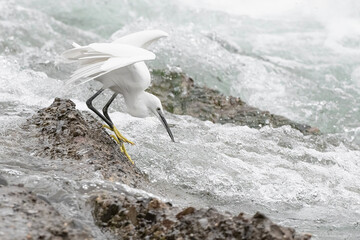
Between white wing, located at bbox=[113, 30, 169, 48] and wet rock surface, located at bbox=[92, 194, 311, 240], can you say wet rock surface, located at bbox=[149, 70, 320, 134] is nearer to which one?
white wing, located at bbox=[113, 30, 169, 48]

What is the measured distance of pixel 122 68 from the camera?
4.14 meters

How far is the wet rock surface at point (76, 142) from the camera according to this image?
10.5 ft

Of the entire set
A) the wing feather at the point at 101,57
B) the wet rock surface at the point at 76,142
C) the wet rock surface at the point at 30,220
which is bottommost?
the wet rock surface at the point at 76,142

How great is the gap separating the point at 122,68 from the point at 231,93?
12.3 ft

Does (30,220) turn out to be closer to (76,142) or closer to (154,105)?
(76,142)

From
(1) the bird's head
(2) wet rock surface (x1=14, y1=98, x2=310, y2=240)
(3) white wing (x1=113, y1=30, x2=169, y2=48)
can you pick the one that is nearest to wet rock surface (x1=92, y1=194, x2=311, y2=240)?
(2) wet rock surface (x1=14, y1=98, x2=310, y2=240)

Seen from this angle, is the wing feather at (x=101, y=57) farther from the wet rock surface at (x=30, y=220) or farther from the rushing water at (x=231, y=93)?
the wet rock surface at (x=30, y=220)

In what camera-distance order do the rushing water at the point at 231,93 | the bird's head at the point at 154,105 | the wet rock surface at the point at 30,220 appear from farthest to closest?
the bird's head at the point at 154,105 < the rushing water at the point at 231,93 < the wet rock surface at the point at 30,220

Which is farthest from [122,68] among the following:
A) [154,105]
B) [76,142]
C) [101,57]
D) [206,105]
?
[206,105]

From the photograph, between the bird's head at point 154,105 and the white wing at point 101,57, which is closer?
the white wing at point 101,57

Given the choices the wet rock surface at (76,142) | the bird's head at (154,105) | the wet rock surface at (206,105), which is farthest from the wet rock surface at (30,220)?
the wet rock surface at (206,105)

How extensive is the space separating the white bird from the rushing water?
320 millimetres

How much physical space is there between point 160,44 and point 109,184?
5.30m

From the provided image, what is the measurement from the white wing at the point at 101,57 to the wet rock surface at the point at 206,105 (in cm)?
217
